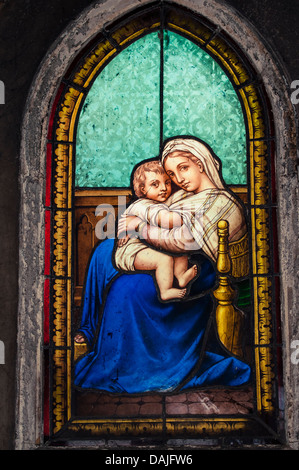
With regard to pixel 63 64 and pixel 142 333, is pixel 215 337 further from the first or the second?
pixel 63 64

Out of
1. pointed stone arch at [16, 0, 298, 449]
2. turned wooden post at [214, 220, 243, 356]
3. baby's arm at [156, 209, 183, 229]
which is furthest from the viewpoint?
baby's arm at [156, 209, 183, 229]

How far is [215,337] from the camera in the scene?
160 inches

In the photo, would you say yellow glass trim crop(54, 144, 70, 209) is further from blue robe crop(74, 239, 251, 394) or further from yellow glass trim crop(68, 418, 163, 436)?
yellow glass trim crop(68, 418, 163, 436)

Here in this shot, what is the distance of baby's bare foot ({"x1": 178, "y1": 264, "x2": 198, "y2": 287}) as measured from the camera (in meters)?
4.09

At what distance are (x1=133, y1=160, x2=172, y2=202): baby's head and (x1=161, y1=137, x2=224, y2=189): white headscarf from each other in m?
0.09

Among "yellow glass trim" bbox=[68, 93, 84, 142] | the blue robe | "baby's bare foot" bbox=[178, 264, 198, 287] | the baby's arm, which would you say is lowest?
the blue robe

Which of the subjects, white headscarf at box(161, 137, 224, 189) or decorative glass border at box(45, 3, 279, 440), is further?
white headscarf at box(161, 137, 224, 189)

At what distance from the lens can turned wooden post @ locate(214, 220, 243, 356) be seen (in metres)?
4.05

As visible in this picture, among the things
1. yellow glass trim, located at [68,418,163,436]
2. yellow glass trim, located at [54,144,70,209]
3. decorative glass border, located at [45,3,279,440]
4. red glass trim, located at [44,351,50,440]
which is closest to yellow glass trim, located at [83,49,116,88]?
decorative glass border, located at [45,3,279,440]

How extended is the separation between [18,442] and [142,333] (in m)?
1.05

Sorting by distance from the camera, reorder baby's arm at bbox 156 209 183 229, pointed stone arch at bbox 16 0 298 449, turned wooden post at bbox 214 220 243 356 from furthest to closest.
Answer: baby's arm at bbox 156 209 183 229, turned wooden post at bbox 214 220 243 356, pointed stone arch at bbox 16 0 298 449

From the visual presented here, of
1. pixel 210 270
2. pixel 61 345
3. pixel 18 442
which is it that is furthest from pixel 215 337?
pixel 18 442

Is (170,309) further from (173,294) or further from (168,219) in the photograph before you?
(168,219)

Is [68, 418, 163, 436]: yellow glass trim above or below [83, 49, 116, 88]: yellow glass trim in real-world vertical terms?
below
